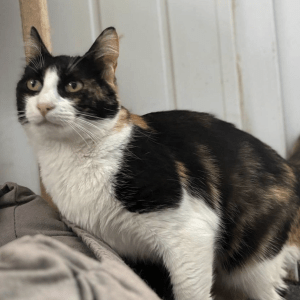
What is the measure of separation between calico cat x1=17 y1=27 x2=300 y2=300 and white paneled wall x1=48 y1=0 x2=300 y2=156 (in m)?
0.41

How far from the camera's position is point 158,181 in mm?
947

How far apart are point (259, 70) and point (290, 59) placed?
147mm

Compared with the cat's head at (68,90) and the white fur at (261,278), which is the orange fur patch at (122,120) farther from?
the white fur at (261,278)

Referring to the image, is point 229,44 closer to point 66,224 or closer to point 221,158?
point 221,158

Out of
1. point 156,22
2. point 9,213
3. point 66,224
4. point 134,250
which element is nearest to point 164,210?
point 134,250

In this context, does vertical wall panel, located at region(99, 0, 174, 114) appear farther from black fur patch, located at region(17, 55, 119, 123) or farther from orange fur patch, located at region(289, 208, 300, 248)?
orange fur patch, located at region(289, 208, 300, 248)

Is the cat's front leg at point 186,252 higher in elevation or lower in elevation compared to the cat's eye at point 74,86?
lower

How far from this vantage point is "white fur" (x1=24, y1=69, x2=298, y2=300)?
947mm

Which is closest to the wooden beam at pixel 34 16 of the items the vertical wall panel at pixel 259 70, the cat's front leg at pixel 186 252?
the cat's front leg at pixel 186 252

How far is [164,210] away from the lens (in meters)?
0.94

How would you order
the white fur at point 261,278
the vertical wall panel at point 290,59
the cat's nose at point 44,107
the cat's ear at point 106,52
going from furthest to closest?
the vertical wall panel at point 290,59, the white fur at point 261,278, the cat's ear at point 106,52, the cat's nose at point 44,107

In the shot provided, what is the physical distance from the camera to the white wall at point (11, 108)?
1.47m

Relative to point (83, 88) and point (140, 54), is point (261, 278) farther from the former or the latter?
point (140, 54)

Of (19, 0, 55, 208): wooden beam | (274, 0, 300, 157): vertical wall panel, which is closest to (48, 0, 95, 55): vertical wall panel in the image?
(19, 0, 55, 208): wooden beam
